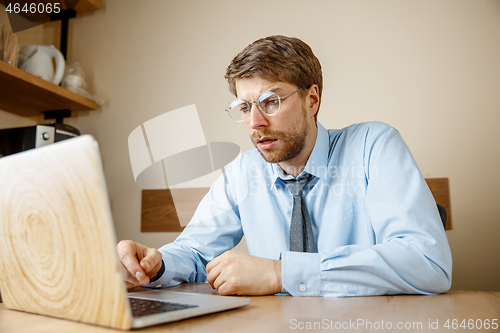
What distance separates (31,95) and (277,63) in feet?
4.56

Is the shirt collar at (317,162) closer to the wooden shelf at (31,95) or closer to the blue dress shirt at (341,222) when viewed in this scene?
the blue dress shirt at (341,222)

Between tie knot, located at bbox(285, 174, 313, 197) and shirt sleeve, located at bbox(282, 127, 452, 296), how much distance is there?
0.28 metres

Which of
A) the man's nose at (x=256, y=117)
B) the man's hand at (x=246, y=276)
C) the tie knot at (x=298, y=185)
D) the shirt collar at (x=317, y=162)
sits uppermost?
the man's nose at (x=256, y=117)

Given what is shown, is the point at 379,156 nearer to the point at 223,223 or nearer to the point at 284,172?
the point at 284,172

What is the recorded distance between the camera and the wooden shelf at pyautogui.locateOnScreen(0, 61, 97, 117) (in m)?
1.65

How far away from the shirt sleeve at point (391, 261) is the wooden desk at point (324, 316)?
0.12ft

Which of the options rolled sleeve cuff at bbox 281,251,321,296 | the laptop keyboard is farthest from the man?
the laptop keyboard

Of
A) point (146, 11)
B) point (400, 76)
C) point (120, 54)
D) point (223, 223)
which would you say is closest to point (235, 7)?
point (146, 11)

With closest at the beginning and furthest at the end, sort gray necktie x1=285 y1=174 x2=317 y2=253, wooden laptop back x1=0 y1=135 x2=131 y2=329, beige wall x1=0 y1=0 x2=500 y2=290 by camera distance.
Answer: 1. wooden laptop back x1=0 y1=135 x2=131 y2=329
2. gray necktie x1=285 y1=174 x2=317 y2=253
3. beige wall x1=0 y1=0 x2=500 y2=290

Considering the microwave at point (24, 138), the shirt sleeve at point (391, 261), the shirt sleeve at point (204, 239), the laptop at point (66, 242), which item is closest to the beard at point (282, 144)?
the shirt sleeve at point (204, 239)

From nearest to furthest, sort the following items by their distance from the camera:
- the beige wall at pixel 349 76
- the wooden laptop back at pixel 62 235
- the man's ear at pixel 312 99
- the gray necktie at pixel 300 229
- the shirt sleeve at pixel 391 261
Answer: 1. the wooden laptop back at pixel 62 235
2. the shirt sleeve at pixel 391 261
3. the gray necktie at pixel 300 229
4. the man's ear at pixel 312 99
5. the beige wall at pixel 349 76

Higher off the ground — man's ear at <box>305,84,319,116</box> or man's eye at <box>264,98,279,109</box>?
man's ear at <box>305,84,319,116</box>

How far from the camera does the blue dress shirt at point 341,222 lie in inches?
28.6

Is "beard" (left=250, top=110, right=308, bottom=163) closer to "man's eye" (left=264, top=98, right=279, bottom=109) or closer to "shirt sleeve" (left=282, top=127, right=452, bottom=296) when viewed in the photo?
"man's eye" (left=264, top=98, right=279, bottom=109)
